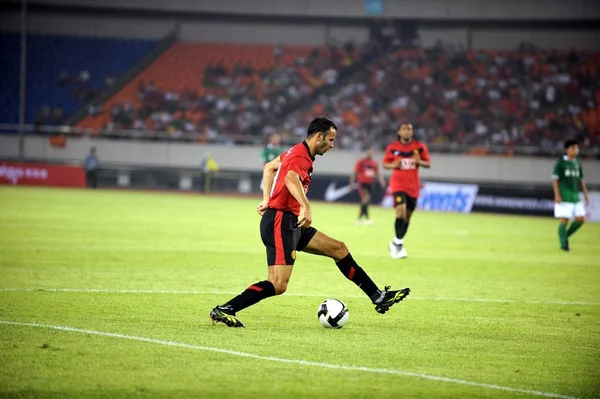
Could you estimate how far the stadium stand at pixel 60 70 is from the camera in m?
51.5

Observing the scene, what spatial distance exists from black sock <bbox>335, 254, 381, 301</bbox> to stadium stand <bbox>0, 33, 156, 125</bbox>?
4215 centimetres

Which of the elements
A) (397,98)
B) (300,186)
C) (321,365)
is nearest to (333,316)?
(300,186)

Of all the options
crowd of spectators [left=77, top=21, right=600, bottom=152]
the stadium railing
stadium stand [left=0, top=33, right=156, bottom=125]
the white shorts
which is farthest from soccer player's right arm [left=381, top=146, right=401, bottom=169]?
stadium stand [left=0, top=33, right=156, bottom=125]

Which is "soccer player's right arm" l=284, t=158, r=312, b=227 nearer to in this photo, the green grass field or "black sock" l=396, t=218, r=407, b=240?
the green grass field

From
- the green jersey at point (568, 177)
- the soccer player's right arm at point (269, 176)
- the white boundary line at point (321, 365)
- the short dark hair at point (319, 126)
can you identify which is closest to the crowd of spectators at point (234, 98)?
the green jersey at point (568, 177)

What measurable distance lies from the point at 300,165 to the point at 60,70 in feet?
153

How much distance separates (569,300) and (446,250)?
25.8ft

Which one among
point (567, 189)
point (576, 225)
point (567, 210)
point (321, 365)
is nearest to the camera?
point (321, 365)

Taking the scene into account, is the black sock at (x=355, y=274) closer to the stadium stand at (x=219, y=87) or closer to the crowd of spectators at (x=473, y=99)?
the crowd of spectators at (x=473, y=99)

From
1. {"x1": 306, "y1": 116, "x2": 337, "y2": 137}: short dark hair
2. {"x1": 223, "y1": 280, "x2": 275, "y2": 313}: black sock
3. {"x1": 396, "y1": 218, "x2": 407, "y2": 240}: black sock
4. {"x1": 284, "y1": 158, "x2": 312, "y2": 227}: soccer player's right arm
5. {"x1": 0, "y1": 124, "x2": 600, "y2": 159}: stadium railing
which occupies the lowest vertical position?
{"x1": 0, "y1": 124, "x2": 600, "y2": 159}: stadium railing

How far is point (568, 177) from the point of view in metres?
21.7

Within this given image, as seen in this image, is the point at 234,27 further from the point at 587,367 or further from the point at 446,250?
the point at 587,367

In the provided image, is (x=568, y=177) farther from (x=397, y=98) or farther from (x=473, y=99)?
(x=397, y=98)

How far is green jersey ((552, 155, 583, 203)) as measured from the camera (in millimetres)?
21641
